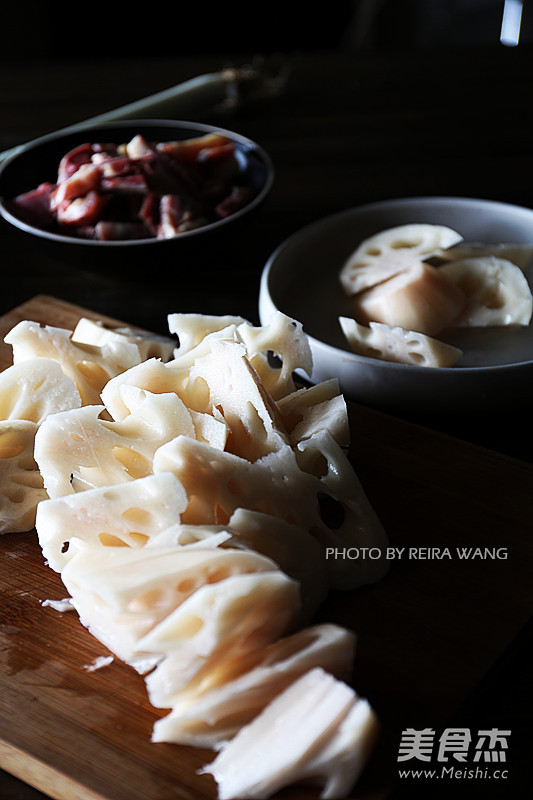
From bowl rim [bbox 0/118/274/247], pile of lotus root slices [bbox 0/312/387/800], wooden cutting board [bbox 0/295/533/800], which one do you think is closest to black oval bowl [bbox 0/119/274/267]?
bowl rim [bbox 0/118/274/247]

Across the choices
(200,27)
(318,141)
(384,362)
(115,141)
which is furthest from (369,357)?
(200,27)

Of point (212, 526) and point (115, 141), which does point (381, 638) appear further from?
point (115, 141)


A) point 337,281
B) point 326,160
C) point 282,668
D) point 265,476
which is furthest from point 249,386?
point 326,160

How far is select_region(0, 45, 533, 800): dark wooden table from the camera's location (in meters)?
1.74

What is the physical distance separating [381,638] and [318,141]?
168 centimetres

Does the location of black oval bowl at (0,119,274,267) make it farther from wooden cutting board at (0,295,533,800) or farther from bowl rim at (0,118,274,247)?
wooden cutting board at (0,295,533,800)

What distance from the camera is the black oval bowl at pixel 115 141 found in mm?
1619

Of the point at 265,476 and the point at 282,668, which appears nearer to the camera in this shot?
the point at 282,668

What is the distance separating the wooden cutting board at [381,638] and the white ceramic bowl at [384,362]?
→ 0.09m

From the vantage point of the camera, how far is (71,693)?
0.96 metres

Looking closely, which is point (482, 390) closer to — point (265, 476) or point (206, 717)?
point (265, 476)

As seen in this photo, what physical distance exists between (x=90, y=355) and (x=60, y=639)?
0.45 metres

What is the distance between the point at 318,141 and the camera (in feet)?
7.70

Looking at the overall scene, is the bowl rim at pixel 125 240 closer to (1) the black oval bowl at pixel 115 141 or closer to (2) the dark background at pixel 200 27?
Answer: (1) the black oval bowl at pixel 115 141
